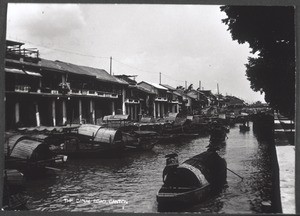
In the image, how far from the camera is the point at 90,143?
22734 millimetres

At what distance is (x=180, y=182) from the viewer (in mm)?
12664

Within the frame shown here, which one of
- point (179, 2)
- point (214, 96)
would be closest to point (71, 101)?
point (179, 2)

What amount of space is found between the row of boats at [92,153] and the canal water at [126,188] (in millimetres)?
703

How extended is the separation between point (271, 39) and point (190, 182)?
6.39 m

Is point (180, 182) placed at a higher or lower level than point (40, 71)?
lower

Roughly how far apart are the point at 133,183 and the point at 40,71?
15681 millimetres

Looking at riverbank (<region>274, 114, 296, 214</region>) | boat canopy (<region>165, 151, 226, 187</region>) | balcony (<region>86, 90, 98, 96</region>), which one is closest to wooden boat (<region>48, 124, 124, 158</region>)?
balcony (<region>86, 90, 98, 96</region>)

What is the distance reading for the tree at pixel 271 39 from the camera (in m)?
10.1

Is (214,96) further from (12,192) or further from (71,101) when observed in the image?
(12,192)

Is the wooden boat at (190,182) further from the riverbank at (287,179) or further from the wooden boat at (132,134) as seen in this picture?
the wooden boat at (132,134)

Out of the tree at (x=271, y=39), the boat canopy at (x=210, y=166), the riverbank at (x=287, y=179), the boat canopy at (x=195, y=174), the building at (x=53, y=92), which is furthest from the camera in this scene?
the building at (x=53, y=92)

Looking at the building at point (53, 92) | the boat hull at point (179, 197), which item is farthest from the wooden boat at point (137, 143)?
the boat hull at point (179, 197)

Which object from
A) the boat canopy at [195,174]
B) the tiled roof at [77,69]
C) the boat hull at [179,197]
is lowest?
the boat hull at [179,197]

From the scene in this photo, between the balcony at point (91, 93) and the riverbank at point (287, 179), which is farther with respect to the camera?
the balcony at point (91, 93)
